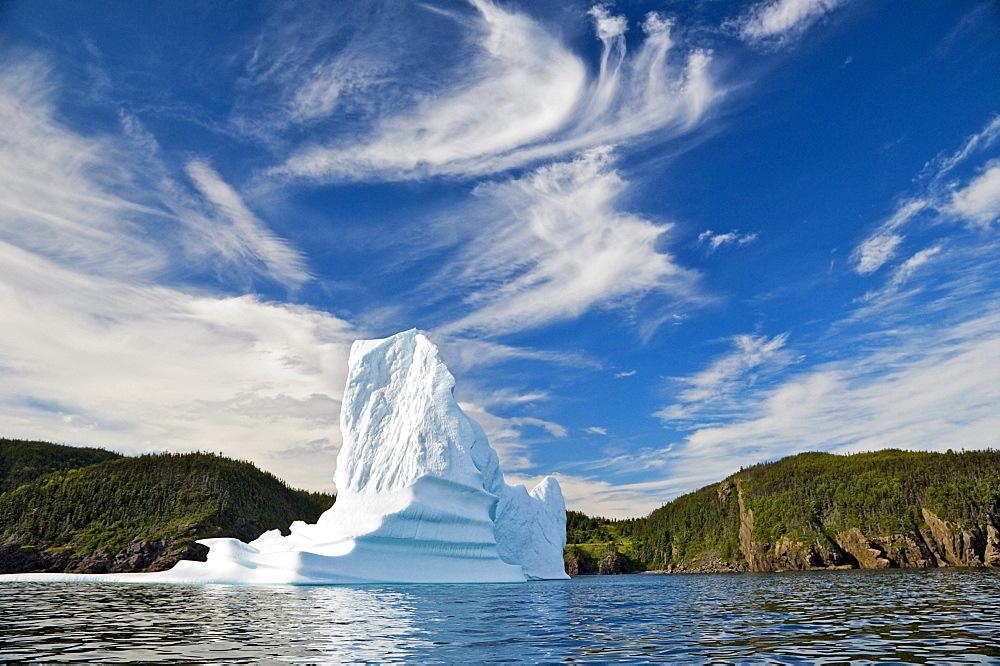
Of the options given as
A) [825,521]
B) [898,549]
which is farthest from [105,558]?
[825,521]

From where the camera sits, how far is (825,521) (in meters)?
134

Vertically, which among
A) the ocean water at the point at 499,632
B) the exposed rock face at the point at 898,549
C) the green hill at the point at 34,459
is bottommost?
the ocean water at the point at 499,632

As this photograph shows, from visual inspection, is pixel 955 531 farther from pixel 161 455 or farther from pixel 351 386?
pixel 161 455

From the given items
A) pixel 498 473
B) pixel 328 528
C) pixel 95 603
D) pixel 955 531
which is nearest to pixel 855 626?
pixel 95 603

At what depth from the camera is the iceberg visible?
3653 centimetres

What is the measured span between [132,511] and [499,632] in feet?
445

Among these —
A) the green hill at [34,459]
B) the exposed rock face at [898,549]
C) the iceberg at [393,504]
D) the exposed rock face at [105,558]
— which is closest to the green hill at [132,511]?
the exposed rock face at [105,558]

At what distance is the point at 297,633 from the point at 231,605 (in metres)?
10.0

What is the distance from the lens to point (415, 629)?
1490cm

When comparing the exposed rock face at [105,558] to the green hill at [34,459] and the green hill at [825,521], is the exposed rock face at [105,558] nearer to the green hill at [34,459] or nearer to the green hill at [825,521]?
the green hill at [34,459]

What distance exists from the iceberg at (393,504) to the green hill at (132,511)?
68.5 m

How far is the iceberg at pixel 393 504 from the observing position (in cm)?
3653

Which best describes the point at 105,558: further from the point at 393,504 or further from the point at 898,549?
the point at 898,549

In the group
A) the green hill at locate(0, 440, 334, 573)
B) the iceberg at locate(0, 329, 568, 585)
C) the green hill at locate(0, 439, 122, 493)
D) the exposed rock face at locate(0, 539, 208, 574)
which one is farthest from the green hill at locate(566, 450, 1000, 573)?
the green hill at locate(0, 439, 122, 493)
